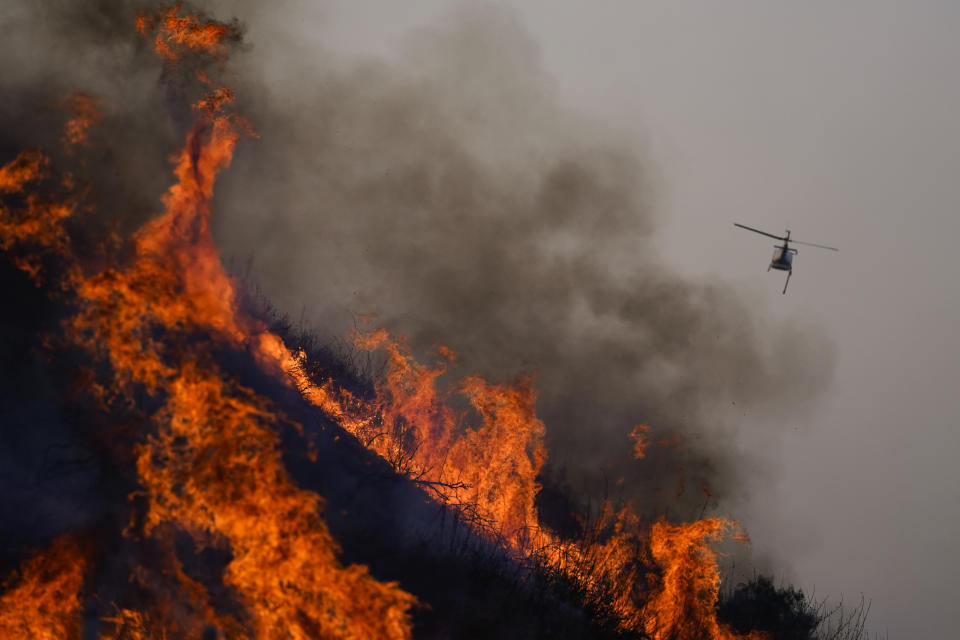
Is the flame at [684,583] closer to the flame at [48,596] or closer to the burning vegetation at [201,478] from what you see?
the burning vegetation at [201,478]

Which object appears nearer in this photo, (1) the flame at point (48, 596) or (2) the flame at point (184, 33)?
(1) the flame at point (48, 596)

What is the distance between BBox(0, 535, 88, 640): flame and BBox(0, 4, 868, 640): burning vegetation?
19 mm

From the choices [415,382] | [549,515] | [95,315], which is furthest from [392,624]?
[549,515]

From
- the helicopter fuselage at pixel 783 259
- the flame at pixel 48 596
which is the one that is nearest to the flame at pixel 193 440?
the flame at pixel 48 596

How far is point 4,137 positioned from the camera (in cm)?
1395

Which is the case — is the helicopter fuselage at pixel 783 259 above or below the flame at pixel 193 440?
above

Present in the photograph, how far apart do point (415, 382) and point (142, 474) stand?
1334cm

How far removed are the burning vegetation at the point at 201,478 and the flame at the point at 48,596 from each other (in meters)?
0.02

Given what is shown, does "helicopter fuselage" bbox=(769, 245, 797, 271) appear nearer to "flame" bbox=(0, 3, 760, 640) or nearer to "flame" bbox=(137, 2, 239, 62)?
"flame" bbox=(0, 3, 760, 640)

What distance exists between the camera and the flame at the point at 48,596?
885cm

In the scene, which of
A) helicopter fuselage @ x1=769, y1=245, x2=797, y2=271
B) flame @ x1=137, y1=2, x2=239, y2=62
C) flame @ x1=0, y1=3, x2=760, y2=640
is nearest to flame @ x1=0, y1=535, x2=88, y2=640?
flame @ x1=0, y1=3, x2=760, y2=640

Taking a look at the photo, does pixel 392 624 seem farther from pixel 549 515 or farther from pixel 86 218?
pixel 549 515

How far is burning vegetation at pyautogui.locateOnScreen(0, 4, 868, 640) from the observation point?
919 cm

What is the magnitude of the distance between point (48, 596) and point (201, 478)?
2.30 m
